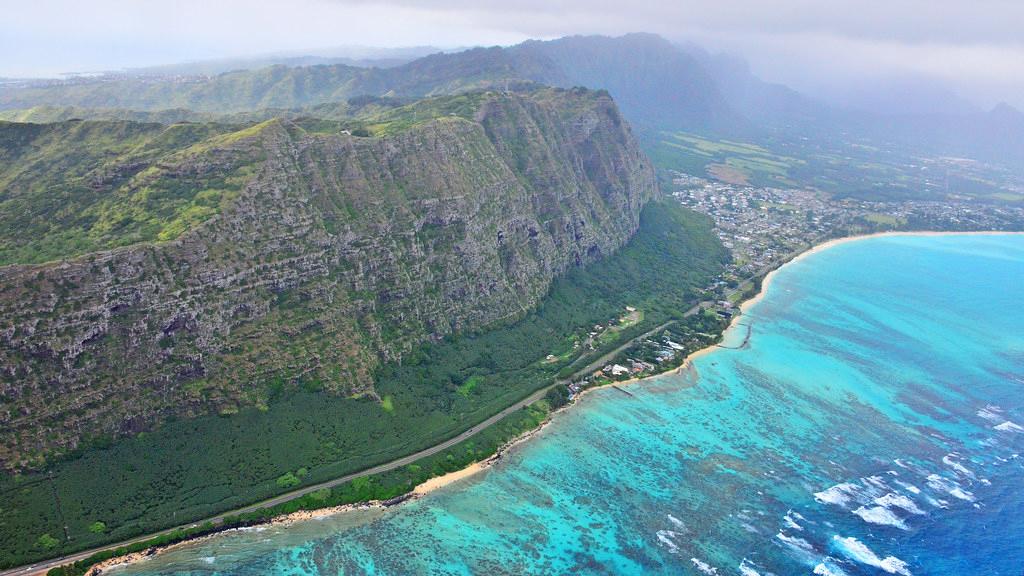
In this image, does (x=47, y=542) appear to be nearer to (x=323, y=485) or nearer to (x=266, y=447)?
(x=266, y=447)

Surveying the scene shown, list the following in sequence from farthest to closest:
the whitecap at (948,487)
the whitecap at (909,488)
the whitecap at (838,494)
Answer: the whitecap at (909,488) < the whitecap at (948,487) < the whitecap at (838,494)

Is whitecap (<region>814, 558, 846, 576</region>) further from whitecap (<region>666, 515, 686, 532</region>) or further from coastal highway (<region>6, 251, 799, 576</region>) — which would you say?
coastal highway (<region>6, 251, 799, 576</region>)

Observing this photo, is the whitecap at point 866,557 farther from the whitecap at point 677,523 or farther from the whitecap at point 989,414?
the whitecap at point 989,414

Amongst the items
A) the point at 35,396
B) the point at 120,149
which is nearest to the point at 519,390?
the point at 35,396

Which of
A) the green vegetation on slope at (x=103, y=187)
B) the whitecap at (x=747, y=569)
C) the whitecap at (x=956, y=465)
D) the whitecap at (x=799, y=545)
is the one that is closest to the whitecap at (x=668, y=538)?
the whitecap at (x=747, y=569)

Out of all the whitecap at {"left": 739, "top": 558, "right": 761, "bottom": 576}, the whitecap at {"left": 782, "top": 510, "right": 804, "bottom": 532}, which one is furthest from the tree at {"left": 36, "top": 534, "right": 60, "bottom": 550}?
the whitecap at {"left": 782, "top": 510, "right": 804, "bottom": 532}
